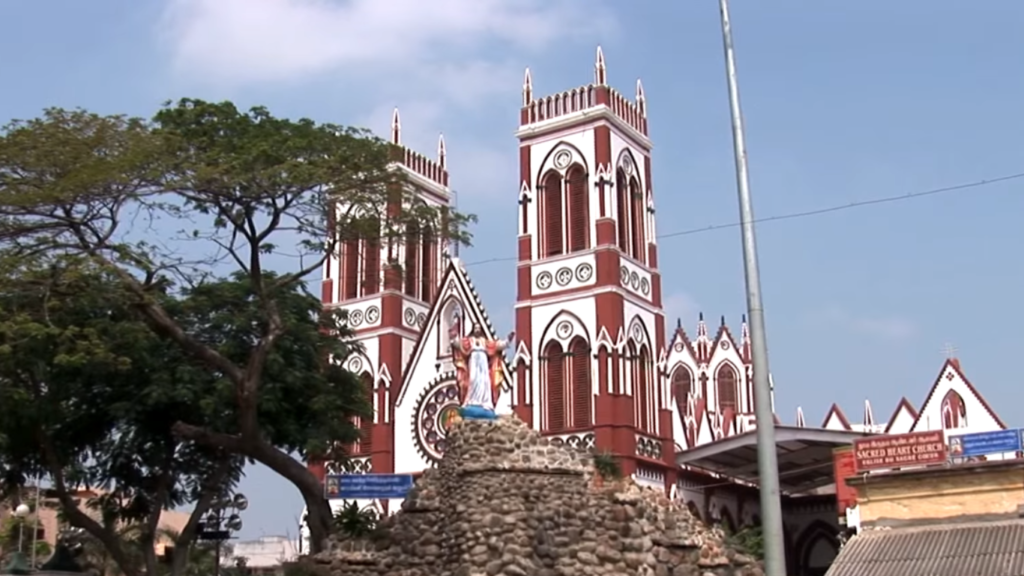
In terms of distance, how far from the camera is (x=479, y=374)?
20.3 m

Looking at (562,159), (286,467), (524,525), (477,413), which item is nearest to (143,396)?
(286,467)

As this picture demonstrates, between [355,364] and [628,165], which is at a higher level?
[628,165]

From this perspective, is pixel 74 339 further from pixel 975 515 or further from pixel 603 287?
pixel 603 287

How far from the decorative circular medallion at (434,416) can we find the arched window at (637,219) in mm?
6630

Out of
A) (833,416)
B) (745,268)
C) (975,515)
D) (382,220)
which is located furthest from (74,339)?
(833,416)

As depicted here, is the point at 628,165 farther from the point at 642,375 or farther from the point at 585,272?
the point at 642,375

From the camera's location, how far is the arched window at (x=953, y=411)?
35031 millimetres

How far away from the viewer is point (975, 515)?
16.6m

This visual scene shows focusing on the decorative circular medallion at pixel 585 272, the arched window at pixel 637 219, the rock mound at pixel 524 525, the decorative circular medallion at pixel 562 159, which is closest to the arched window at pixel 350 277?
the decorative circular medallion at pixel 562 159

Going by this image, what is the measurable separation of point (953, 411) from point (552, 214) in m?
12.8

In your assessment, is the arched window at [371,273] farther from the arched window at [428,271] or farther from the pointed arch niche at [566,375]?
the pointed arch niche at [566,375]

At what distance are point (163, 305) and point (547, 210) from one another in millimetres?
18011

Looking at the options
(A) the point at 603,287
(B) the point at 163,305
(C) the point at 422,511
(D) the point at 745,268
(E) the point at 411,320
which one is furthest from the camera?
(E) the point at 411,320

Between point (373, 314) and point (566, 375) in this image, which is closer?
point (566, 375)
